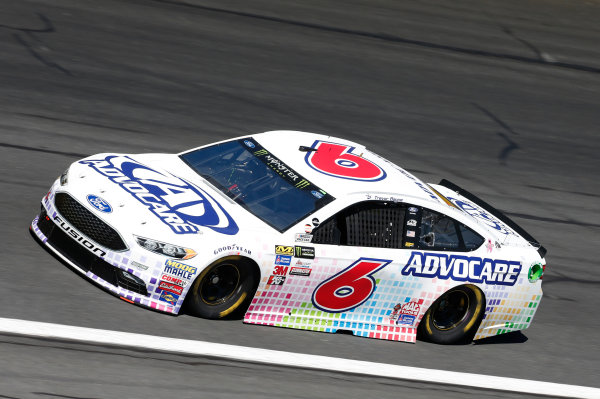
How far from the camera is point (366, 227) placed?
7508 millimetres

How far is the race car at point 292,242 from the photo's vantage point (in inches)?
274

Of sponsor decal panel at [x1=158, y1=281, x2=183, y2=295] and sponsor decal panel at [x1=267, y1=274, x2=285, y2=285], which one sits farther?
sponsor decal panel at [x1=267, y1=274, x2=285, y2=285]

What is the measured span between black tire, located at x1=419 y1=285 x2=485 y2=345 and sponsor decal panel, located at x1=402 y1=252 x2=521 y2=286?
0.15 metres

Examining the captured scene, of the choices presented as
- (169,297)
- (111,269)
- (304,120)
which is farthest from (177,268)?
(304,120)

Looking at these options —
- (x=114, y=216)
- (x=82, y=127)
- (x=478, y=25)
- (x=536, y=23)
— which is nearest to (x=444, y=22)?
(x=478, y=25)

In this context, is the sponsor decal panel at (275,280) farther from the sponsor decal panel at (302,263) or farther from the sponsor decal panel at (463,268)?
the sponsor decal panel at (463,268)

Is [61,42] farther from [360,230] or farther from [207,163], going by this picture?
[360,230]

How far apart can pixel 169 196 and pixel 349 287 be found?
67.6 inches

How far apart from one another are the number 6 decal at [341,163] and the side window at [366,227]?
39cm

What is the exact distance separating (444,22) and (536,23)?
8.12 ft

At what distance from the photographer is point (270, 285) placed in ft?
23.5

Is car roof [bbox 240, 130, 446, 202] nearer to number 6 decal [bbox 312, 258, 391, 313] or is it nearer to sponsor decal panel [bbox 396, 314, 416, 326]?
number 6 decal [bbox 312, 258, 391, 313]

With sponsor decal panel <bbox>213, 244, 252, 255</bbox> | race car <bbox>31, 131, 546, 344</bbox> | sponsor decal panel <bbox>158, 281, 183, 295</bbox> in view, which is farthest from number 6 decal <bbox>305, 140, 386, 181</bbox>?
sponsor decal panel <bbox>158, 281, 183, 295</bbox>

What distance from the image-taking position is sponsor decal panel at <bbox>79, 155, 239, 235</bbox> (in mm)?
7086
